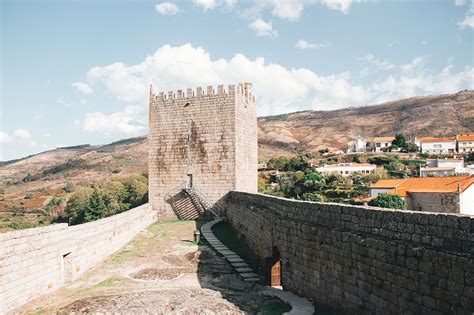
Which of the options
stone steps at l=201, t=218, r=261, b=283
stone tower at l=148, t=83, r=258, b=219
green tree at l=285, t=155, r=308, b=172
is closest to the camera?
stone steps at l=201, t=218, r=261, b=283

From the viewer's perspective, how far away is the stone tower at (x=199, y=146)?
64.3ft

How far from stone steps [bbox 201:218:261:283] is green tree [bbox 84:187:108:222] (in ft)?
81.1

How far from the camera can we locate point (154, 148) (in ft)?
68.4

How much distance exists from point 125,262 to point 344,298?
7.77 metres

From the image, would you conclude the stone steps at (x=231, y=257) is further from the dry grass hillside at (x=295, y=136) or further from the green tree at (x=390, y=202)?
the dry grass hillside at (x=295, y=136)

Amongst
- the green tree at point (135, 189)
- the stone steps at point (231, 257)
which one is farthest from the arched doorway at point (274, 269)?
the green tree at point (135, 189)

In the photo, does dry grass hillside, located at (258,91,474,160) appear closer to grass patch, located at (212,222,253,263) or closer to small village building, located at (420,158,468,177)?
small village building, located at (420,158,468,177)

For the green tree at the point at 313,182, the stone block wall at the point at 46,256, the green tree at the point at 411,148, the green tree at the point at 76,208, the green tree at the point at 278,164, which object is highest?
the green tree at the point at 411,148

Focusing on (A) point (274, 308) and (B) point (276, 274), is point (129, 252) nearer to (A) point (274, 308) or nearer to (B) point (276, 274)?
(B) point (276, 274)

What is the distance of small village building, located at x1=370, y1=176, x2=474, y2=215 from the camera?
3422 cm

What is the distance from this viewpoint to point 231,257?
1305 cm

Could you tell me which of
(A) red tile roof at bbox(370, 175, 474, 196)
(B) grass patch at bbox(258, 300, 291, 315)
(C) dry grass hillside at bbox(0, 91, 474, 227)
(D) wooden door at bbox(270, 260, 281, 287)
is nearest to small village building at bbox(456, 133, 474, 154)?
(C) dry grass hillside at bbox(0, 91, 474, 227)

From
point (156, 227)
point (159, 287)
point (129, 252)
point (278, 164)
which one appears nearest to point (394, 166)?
point (278, 164)

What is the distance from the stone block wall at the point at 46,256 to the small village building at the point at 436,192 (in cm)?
2993
